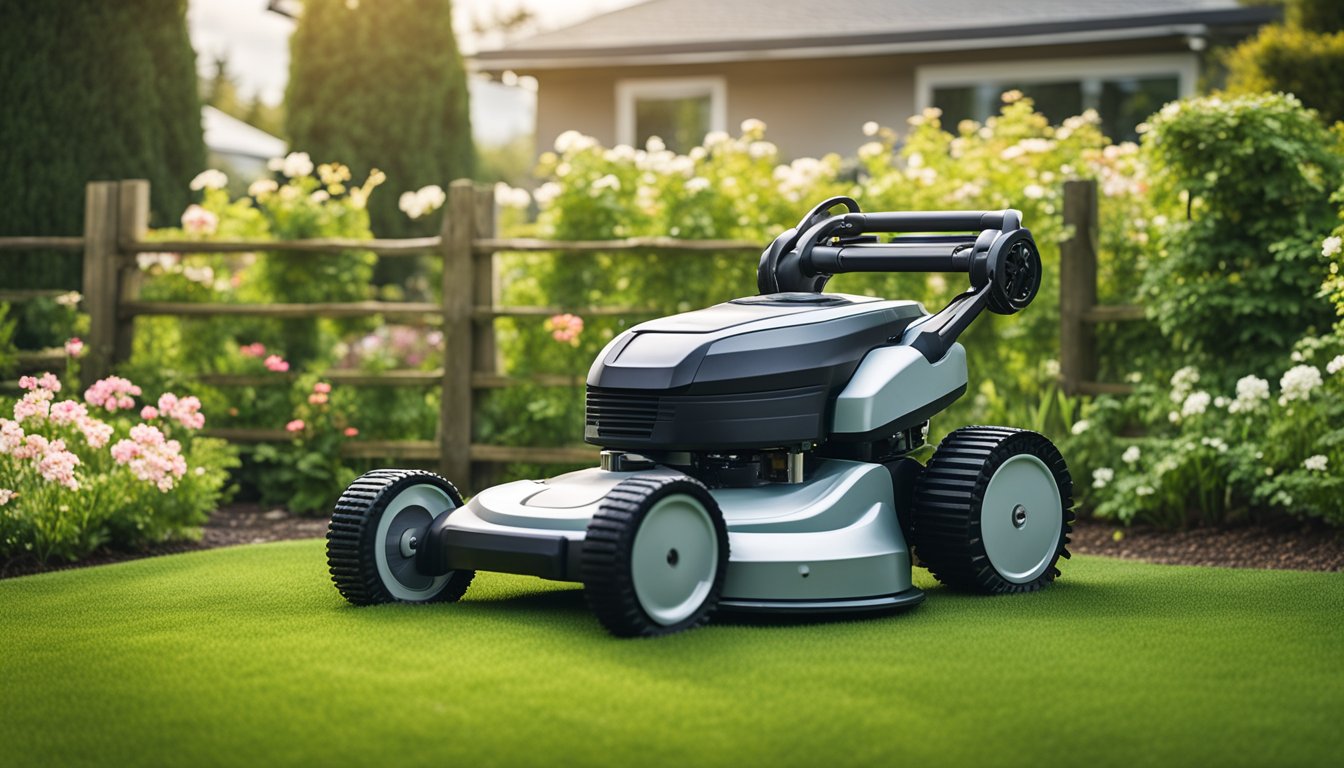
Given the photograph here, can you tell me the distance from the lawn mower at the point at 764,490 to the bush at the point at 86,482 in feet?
6.42

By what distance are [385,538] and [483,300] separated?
3.83m

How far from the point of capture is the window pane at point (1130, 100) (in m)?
13.4

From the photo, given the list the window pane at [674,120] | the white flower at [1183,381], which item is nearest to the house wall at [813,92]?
the window pane at [674,120]

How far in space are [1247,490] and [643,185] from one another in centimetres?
369

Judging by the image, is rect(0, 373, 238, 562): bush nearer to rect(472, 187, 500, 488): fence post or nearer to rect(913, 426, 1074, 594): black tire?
rect(472, 187, 500, 488): fence post

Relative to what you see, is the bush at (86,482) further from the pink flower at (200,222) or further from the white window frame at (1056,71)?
the white window frame at (1056,71)

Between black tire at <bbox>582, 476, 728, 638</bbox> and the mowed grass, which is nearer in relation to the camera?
the mowed grass

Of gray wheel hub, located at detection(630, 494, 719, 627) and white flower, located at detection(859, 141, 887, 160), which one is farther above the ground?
white flower, located at detection(859, 141, 887, 160)

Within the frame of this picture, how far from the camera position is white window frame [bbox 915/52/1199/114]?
13359mm

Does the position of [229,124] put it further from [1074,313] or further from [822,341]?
[822,341]

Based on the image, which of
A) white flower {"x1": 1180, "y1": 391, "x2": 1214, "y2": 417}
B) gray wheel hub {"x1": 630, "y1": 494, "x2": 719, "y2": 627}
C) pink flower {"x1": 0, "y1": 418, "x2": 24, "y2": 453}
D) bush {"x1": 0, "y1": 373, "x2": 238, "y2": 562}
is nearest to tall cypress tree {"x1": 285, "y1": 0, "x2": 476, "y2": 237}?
bush {"x1": 0, "y1": 373, "x2": 238, "y2": 562}

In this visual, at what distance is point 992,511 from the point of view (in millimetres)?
4707

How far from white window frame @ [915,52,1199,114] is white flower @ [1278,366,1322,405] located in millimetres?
7543

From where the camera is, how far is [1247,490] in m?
6.60
